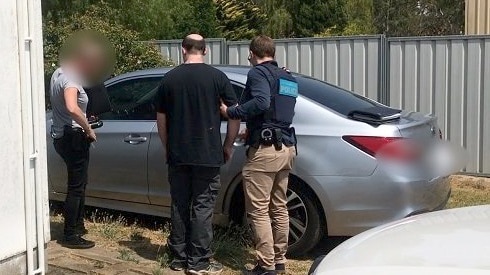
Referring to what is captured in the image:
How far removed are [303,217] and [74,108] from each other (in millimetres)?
1979

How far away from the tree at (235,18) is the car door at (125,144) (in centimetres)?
2035

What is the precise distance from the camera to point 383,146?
228 inches

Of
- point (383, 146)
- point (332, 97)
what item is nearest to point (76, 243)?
point (332, 97)

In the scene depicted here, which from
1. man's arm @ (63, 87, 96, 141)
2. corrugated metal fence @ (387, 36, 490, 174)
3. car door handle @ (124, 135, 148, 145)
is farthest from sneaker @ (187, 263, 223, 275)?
corrugated metal fence @ (387, 36, 490, 174)

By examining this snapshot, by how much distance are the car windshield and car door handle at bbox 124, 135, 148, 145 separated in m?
1.44

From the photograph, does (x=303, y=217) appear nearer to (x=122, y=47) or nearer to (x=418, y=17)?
(x=122, y=47)

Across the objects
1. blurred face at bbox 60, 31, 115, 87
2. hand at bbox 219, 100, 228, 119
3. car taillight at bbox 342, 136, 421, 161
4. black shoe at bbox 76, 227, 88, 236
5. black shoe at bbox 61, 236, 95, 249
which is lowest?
black shoe at bbox 61, 236, 95, 249

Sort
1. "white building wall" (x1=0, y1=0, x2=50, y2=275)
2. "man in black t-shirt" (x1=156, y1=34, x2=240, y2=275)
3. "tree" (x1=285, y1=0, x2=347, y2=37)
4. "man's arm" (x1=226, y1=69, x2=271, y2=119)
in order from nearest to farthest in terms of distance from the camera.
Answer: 1. "white building wall" (x1=0, y1=0, x2=50, y2=275)
2. "man's arm" (x1=226, y1=69, x2=271, y2=119)
3. "man in black t-shirt" (x1=156, y1=34, x2=240, y2=275)
4. "tree" (x1=285, y1=0, x2=347, y2=37)

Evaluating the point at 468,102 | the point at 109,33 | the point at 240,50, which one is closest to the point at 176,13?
the point at 240,50

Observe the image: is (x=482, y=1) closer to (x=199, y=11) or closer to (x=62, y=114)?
(x=62, y=114)

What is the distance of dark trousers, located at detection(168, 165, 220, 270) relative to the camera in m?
5.44

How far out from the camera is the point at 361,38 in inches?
410

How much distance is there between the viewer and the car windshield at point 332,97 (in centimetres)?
629

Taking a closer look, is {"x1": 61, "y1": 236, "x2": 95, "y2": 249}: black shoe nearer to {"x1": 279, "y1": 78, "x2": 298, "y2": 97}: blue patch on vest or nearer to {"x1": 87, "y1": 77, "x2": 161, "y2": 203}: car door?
{"x1": 87, "y1": 77, "x2": 161, "y2": 203}: car door
